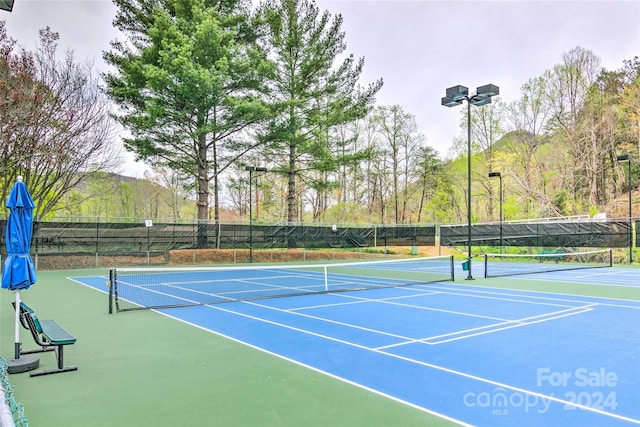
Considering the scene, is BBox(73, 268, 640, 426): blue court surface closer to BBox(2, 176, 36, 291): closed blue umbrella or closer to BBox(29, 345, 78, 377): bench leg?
BBox(29, 345, 78, 377): bench leg

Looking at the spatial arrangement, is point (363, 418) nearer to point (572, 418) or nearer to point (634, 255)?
point (572, 418)

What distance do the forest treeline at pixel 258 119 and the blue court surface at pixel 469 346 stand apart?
11617 mm

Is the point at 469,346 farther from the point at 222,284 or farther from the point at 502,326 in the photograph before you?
the point at 222,284

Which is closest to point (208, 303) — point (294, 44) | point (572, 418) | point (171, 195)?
point (572, 418)

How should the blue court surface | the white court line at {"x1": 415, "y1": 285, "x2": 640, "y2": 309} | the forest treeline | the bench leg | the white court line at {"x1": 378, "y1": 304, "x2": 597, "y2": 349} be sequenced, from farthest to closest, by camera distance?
the forest treeline, the white court line at {"x1": 415, "y1": 285, "x2": 640, "y2": 309}, the white court line at {"x1": 378, "y1": 304, "x2": 597, "y2": 349}, the bench leg, the blue court surface

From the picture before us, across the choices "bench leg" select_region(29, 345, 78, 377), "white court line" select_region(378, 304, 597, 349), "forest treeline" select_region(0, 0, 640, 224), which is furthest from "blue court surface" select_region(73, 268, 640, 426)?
"forest treeline" select_region(0, 0, 640, 224)

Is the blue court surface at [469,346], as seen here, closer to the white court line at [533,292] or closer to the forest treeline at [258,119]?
the white court line at [533,292]

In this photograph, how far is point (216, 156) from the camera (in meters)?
24.6

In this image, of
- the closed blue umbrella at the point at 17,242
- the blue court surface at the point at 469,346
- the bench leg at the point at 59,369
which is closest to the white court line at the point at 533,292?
the blue court surface at the point at 469,346

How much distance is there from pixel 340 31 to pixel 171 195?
19966 mm

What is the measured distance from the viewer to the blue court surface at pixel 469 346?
3.71 meters

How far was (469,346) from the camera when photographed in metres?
5.62

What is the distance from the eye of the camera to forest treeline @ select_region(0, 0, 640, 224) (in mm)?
18734

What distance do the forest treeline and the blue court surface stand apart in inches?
457
